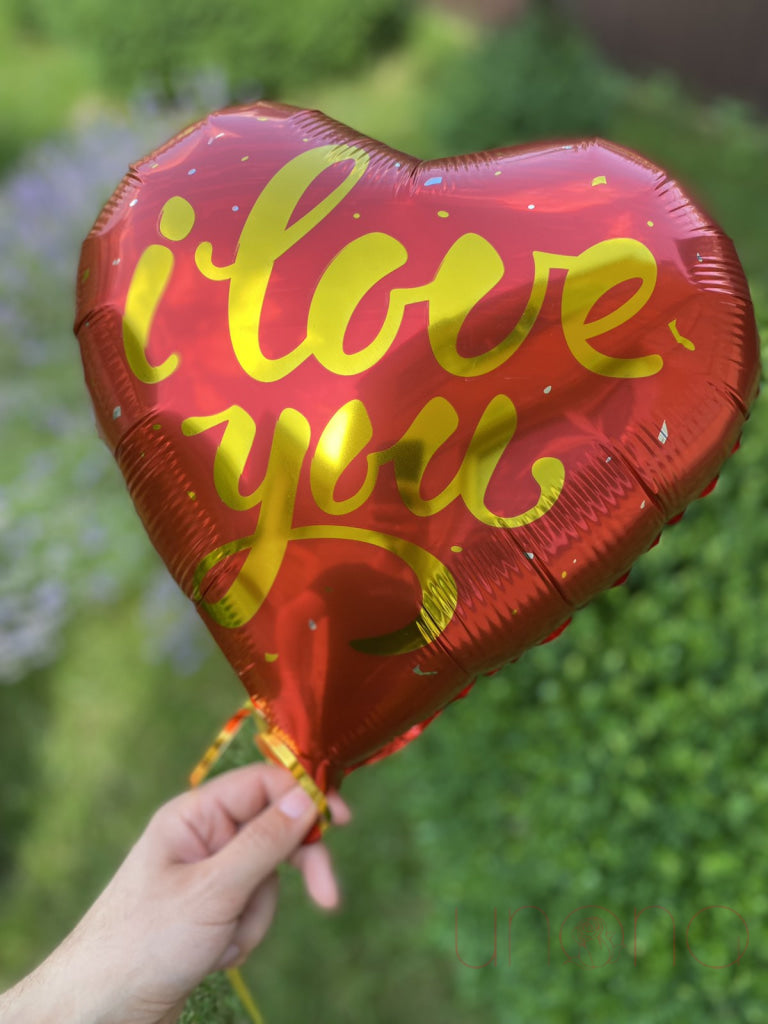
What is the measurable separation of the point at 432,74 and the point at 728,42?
1872 millimetres

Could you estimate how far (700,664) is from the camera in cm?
177

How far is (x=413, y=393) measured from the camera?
1062 millimetres

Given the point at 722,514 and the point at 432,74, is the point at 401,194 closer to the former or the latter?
the point at 722,514

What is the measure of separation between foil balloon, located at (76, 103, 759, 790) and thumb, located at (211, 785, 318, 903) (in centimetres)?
21

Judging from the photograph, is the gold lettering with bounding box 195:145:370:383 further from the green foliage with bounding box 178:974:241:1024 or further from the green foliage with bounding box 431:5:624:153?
the green foliage with bounding box 431:5:624:153

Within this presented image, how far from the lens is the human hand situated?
1217 millimetres

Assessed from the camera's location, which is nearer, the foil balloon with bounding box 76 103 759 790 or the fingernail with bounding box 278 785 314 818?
the foil balloon with bounding box 76 103 759 790

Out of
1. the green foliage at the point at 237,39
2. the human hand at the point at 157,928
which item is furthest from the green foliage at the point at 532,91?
the human hand at the point at 157,928

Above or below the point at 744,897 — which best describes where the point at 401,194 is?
above

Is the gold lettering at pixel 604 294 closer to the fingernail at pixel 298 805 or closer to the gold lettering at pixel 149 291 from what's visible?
the gold lettering at pixel 149 291

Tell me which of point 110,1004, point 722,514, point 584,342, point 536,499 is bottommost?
point 722,514

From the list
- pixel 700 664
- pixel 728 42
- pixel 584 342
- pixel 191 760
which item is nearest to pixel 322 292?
pixel 584 342

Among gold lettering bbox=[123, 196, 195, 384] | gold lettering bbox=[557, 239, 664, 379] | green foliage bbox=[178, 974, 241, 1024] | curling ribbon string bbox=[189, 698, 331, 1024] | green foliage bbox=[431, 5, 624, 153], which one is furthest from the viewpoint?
green foliage bbox=[431, 5, 624, 153]

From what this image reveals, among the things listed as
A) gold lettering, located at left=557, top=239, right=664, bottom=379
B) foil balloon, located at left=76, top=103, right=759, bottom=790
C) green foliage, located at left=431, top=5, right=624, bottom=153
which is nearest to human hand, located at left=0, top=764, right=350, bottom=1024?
foil balloon, located at left=76, top=103, right=759, bottom=790
